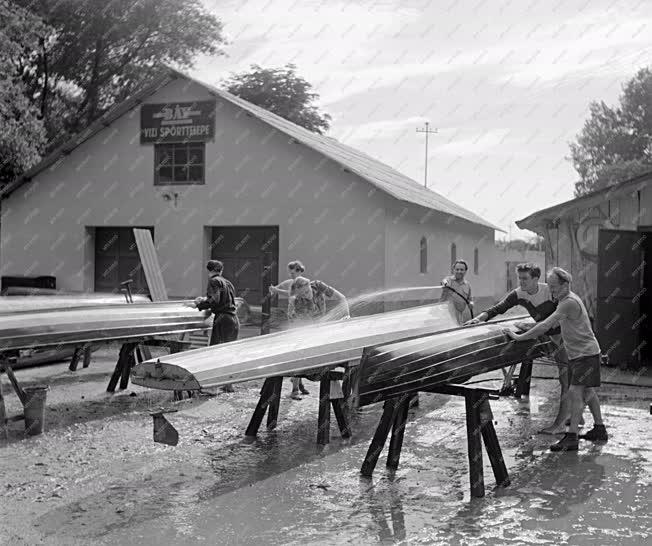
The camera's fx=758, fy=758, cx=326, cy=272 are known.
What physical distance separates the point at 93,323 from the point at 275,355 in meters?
3.71

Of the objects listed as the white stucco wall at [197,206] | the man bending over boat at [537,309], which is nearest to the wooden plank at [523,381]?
the man bending over boat at [537,309]

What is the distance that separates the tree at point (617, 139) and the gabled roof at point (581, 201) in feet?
120

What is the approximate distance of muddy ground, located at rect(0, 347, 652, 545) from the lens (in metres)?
5.15

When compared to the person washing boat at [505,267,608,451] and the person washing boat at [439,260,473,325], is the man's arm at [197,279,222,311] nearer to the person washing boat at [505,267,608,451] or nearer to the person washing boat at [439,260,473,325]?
the person washing boat at [439,260,473,325]

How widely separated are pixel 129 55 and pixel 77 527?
30427 mm

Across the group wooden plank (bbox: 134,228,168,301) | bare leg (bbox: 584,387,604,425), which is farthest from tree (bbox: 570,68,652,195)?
bare leg (bbox: 584,387,604,425)

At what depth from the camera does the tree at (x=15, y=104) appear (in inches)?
796

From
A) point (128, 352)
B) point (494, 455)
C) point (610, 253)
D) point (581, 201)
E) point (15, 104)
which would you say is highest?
point (15, 104)

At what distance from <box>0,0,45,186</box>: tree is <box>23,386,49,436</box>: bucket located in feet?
47.1

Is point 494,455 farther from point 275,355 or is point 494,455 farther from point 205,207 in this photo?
point 205,207

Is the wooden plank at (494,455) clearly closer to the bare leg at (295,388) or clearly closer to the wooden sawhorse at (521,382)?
the wooden sawhorse at (521,382)

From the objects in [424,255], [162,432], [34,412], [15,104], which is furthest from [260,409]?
[15,104]

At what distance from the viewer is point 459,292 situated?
436 inches

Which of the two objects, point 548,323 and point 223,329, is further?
point 223,329
